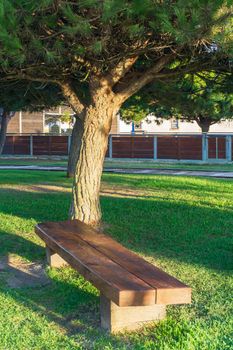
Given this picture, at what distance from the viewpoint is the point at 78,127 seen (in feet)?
49.5

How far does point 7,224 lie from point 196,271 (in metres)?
3.51

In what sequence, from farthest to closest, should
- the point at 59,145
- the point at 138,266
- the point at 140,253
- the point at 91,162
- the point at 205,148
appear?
1. the point at 59,145
2. the point at 205,148
3. the point at 91,162
4. the point at 140,253
5. the point at 138,266

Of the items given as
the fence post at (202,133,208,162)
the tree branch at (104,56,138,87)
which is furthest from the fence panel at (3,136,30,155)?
the tree branch at (104,56,138,87)

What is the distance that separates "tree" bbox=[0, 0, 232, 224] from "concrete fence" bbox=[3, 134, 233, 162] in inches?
942

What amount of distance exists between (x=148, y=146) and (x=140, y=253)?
28.1 meters

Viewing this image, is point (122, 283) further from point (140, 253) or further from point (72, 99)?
point (72, 99)

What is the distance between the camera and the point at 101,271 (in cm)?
473

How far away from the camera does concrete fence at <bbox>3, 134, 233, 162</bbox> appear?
3266 cm

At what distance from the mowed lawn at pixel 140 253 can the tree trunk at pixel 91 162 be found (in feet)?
1.80

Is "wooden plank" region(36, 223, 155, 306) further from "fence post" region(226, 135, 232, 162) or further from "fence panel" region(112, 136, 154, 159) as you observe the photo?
"fence panel" region(112, 136, 154, 159)

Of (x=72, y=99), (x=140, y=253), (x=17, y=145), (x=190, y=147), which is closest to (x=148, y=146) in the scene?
(x=190, y=147)

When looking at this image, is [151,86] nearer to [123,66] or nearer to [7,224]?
[123,66]

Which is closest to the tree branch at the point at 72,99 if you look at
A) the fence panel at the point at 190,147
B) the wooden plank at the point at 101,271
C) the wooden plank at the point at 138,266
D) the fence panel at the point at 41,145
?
the wooden plank at the point at 138,266

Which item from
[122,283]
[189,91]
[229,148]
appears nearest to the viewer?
[122,283]
